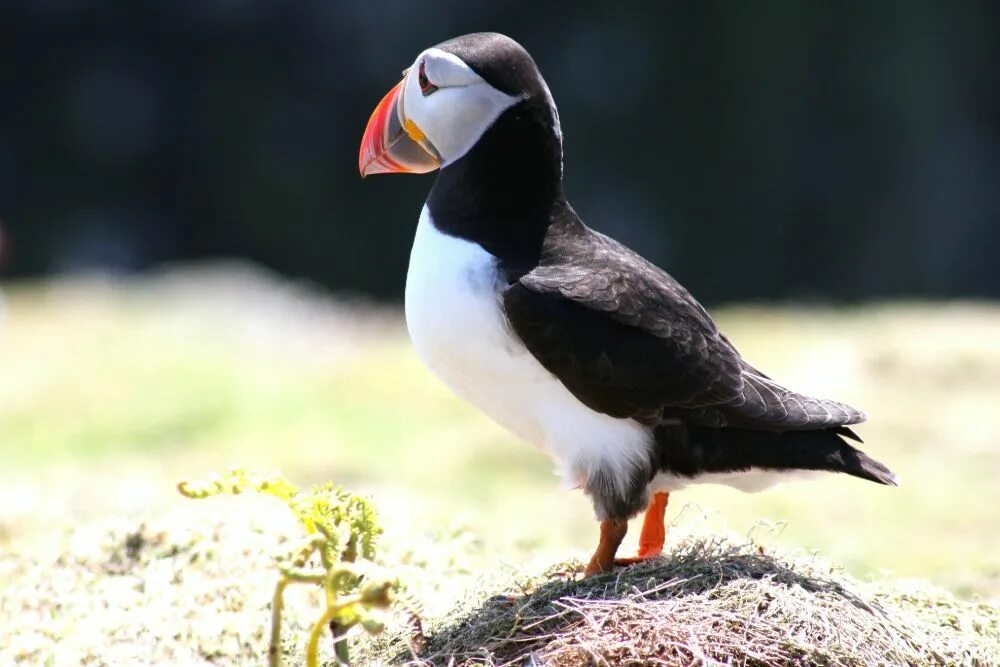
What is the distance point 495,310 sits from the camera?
450 cm

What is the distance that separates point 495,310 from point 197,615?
1859mm

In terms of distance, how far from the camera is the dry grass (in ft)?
13.2

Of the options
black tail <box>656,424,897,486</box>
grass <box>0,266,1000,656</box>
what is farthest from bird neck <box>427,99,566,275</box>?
grass <box>0,266,1000,656</box>

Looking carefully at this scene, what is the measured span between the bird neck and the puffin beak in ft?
0.49

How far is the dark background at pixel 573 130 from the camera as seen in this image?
3144cm

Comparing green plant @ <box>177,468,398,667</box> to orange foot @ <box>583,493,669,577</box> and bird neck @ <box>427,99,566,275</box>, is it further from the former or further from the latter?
bird neck @ <box>427,99,566,275</box>

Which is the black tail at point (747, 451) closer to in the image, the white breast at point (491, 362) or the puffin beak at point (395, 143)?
the white breast at point (491, 362)

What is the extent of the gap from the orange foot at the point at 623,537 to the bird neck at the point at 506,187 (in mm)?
961

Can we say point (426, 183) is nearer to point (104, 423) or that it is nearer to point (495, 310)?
point (104, 423)

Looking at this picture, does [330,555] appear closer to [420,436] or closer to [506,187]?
[506,187]

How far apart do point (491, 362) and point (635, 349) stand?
0.49 meters

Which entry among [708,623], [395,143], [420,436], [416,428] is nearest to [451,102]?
[395,143]

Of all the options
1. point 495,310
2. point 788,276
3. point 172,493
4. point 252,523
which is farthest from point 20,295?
point 788,276

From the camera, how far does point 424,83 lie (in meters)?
4.78
